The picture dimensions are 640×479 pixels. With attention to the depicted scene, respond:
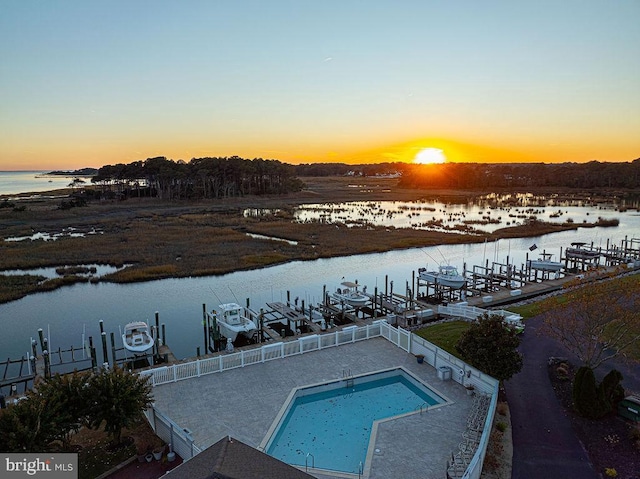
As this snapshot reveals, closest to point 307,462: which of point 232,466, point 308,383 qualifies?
point 308,383

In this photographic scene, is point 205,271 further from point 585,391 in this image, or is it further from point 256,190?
point 256,190

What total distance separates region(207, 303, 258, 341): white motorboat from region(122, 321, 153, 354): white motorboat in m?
4.20

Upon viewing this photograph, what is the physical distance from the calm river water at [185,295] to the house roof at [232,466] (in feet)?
58.4

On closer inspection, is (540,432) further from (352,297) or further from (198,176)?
(198,176)

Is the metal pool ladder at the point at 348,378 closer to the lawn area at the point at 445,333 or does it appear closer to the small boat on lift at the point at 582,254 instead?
the lawn area at the point at 445,333

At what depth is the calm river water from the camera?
30239 millimetres

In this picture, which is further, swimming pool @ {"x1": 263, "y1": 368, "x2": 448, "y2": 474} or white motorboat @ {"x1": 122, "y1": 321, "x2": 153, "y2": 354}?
white motorboat @ {"x1": 122, "y1": 321, "x2": 153, "y2": 354}

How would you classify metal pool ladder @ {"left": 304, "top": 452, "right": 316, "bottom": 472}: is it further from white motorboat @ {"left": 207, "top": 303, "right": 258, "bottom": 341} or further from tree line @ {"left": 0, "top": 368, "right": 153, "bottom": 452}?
white motorboat @ {"left": 207, "top": 303, "right": 258, "bottom": 341}

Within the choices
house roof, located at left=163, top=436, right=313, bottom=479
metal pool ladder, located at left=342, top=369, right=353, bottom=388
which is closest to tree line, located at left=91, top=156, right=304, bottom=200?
metal pool ladder, located at left=342, top=369, right=353, bottom=388

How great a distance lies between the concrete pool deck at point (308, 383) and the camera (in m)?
14.4

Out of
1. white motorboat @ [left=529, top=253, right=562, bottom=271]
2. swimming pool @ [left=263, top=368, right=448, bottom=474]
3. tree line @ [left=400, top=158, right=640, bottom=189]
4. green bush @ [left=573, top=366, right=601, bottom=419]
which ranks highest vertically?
tree line @ [left=400, top=158, right=640, bottom=189]

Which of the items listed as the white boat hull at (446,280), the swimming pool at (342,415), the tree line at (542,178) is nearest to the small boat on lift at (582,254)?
the white boat hull at (446,280)

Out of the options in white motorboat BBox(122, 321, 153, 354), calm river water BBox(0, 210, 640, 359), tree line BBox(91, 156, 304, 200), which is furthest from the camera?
tree line BBox(91, 156, 304, 200)

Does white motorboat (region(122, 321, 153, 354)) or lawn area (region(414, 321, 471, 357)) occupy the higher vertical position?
lawn area (region(414, 321, 471, 357))
